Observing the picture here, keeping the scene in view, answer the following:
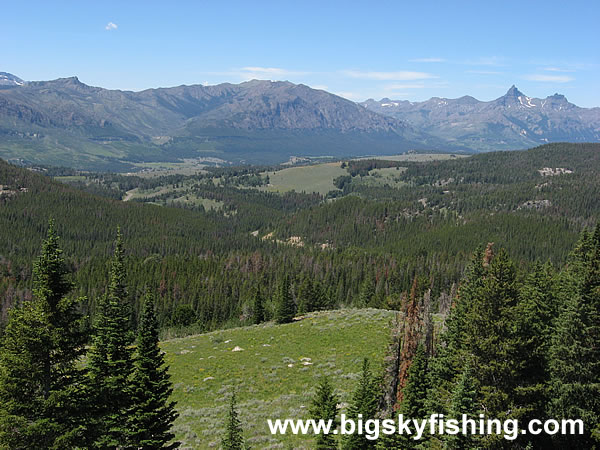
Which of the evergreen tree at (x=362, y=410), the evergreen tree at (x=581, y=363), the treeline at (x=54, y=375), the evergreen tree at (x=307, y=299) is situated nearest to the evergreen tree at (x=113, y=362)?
the treeline at (x=54, y=375)

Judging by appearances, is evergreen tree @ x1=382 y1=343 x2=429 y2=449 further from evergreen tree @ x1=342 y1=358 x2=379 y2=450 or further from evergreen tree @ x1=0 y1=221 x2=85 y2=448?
evergreen tree @ x1=0 y1=221 x2=85 y2=448

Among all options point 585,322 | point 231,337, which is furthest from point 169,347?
point 585,322

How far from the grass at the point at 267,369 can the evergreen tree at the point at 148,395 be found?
11.0 m

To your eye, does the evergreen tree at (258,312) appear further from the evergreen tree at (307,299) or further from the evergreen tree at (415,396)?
the evergreen tree at (415,396)

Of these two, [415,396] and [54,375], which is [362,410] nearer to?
[415,396]

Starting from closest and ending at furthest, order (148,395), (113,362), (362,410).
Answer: (113,362) < (148,395) < (362,410)

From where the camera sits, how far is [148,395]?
1057 inches

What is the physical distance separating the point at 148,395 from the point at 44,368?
8740mm

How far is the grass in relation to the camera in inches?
1576

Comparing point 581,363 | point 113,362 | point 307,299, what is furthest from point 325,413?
point 307,299

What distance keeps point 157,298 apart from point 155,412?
372 feet

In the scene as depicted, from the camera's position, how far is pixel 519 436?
2736cm

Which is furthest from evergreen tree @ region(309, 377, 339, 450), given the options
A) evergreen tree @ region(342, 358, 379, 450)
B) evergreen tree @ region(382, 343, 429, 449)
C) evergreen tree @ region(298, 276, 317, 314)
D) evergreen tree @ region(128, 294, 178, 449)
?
evergreen tree @ region(298, 276, 317, 314)

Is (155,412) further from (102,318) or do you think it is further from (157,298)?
(157,298)
